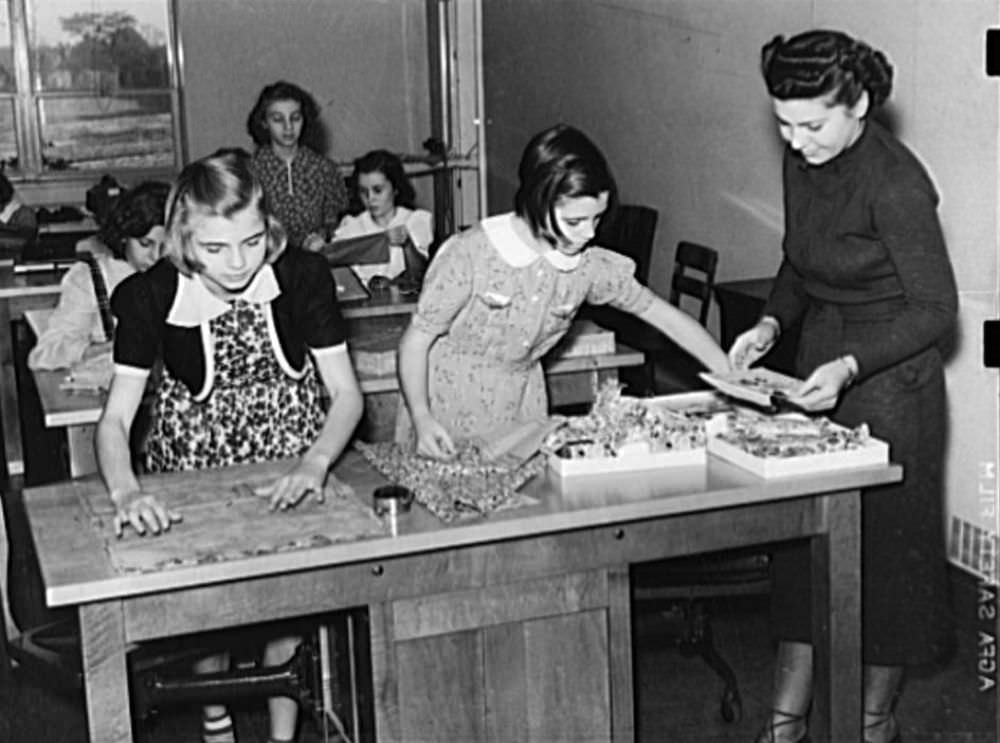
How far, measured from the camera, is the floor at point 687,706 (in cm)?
351

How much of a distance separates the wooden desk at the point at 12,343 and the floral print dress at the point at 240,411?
Answer: 2846mm

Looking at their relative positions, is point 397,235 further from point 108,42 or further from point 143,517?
point 108,42

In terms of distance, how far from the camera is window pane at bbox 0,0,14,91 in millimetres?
8883

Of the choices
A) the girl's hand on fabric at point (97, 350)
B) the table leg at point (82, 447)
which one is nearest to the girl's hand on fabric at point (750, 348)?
the table leg at point (82, 447)

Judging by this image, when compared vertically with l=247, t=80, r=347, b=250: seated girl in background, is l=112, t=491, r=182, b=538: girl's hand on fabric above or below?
below

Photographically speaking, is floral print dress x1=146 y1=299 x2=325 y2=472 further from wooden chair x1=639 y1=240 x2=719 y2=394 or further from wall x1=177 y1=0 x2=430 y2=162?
wall x1=177 y1=0 x2=430 y2=162

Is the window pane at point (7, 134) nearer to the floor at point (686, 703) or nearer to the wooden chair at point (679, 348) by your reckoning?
the wooden chair at point (679, 348)

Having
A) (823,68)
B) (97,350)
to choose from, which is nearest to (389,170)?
(97,350)

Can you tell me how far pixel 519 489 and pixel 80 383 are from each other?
62.3 inches

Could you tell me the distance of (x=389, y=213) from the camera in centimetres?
615

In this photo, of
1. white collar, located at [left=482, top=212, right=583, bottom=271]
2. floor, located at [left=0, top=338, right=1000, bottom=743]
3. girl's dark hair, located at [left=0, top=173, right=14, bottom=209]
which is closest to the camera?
white collar, located at [left=482, top=212, right=583, bottom=271]

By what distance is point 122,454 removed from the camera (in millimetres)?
2656

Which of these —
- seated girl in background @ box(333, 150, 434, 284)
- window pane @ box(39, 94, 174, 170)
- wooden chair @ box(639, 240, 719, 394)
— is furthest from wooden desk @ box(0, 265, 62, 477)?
window pane @ box(39, 94, 174, 170)

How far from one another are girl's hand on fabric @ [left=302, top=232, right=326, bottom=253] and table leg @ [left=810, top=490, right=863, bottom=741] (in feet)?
10.7
